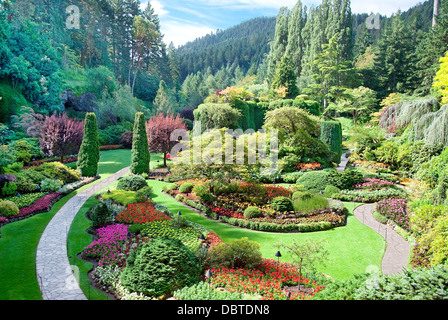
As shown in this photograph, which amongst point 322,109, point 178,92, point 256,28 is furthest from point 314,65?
point 256,28

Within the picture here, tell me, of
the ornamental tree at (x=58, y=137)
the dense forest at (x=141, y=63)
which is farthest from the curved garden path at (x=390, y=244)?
the dense forest at (x=141, y=63)

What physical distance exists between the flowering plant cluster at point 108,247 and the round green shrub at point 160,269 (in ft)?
3.79

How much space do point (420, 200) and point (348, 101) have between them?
27219 millimetres

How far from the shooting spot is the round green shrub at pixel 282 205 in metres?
12.9

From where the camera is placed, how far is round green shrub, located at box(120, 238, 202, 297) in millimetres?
6770

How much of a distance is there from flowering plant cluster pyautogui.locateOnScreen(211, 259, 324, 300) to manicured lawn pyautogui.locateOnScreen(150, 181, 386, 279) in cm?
104

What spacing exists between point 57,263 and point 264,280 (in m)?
5.64

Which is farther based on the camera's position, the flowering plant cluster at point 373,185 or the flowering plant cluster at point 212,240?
the flowering plant cluster at point 373,185

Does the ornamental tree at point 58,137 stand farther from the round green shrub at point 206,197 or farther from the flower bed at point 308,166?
the flower bed at point 308,166

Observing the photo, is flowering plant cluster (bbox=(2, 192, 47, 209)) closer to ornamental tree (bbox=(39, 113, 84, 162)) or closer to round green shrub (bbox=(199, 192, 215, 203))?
ornamental tree (bbox=(39, 113, 84, 162))

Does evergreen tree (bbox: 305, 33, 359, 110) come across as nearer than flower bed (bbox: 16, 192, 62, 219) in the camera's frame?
No

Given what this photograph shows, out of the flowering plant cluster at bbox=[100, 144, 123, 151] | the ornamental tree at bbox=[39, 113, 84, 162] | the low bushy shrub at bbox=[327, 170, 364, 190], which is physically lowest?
the low bushy shrub at bbox=[327, 170, 364, 190]

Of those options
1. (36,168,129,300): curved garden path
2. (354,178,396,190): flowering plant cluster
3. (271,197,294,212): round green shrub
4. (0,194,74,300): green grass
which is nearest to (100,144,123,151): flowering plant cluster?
(36,168,129,300): curved garden path
